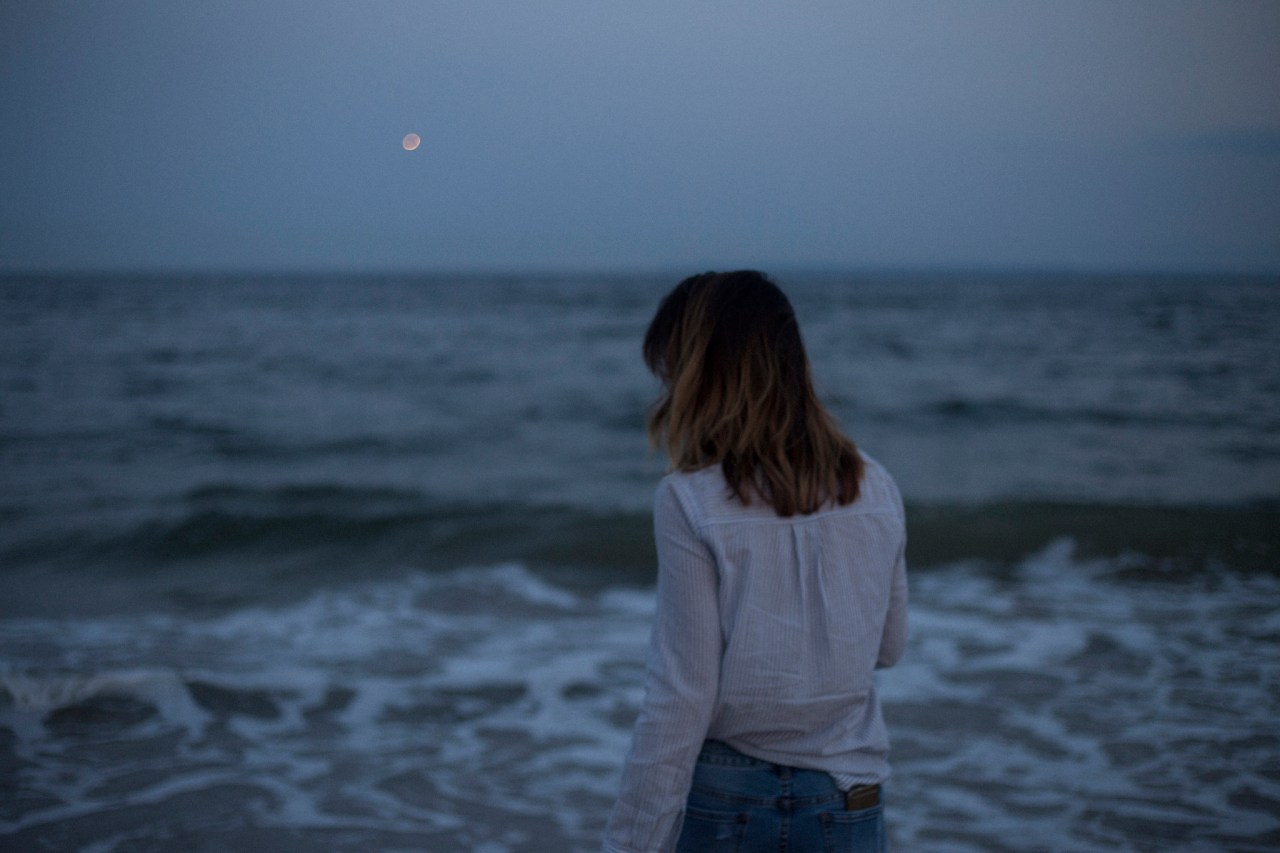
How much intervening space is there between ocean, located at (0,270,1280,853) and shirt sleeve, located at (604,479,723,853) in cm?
73

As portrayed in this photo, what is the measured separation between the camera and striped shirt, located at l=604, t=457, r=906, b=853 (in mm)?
1592

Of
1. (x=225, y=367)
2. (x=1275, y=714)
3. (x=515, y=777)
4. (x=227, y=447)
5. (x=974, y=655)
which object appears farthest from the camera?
(x=225, y=367)

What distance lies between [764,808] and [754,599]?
388 millimetres

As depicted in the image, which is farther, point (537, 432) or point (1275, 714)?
point (537, 432)

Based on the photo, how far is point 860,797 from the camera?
1729 millimetres

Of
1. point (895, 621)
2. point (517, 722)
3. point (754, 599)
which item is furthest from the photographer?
point (517, 722)

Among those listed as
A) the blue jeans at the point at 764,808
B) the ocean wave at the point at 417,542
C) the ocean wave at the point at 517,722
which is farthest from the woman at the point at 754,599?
the ocean wave at the point at 417,542

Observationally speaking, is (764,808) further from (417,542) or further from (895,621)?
(417,542)

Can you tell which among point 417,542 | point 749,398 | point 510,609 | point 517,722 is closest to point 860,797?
point 749,398

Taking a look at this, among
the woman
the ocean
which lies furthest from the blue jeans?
the ocean

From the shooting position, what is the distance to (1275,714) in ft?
16.3

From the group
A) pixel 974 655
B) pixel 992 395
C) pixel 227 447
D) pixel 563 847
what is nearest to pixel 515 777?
pixel 563 847

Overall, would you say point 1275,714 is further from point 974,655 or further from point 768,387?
point 768,387

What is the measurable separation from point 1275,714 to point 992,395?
13059 millimetres
